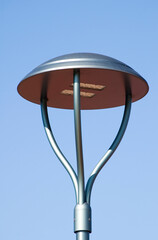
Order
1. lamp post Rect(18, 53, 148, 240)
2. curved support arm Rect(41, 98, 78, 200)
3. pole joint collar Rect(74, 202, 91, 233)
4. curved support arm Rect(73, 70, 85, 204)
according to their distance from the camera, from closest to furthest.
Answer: pole joint collar Rect(74, 202, 91, 233), lamp post Rect(18, 53, 148, 240), curved support arm Rect(73, 70, 85, 204), curved support arm Rect(41, 98, 78, 200)

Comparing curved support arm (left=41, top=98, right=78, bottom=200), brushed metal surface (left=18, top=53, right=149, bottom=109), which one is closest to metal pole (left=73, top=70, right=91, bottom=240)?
curved support arm (left=41, top=98, right=78, bottom=200)

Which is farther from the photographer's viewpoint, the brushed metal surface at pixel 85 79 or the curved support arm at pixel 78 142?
the curved support arm at pixel 78 142

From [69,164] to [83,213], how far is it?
67.6 inches

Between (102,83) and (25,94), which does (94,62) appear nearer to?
(102,83)

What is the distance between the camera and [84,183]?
20.0 meters

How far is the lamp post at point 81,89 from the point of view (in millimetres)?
19609

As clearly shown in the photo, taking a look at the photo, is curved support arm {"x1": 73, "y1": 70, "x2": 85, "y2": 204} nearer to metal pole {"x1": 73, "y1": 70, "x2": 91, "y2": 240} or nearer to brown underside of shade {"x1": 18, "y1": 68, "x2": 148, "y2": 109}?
metal pole {"x1": 73, "y1": 70, "x2": 91, "y2": 240}

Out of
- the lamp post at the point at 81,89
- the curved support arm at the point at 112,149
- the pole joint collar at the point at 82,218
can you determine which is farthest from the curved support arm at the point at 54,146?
the pole joint collar at the point at 82,218

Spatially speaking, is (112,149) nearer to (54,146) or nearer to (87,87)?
(54,146)

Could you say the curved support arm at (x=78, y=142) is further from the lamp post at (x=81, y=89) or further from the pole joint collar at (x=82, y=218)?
the pole joint collar at (x=82, y=218)

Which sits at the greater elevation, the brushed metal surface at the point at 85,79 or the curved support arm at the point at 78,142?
the brushed metal surface at the point at 85,79

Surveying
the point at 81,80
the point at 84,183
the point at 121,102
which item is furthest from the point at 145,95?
the point at 84,183

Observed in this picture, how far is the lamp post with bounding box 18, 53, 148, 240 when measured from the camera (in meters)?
19.6

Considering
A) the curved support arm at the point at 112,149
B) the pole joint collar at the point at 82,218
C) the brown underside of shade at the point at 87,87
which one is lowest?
the pole joint collar at the point at 82,218
